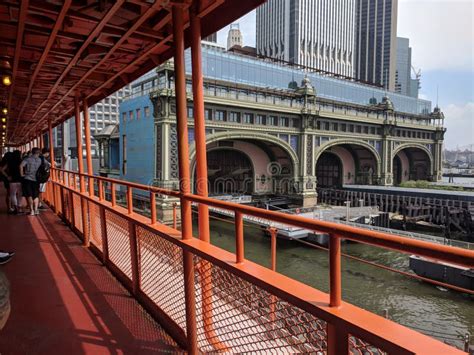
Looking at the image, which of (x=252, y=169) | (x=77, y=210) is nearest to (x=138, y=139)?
(x=252, y=169)

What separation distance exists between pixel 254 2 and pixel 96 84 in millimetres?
4974

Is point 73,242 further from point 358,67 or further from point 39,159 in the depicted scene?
point 358,67

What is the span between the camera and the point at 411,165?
58469 mm

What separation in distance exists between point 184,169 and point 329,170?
158 ft

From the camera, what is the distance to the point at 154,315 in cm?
370

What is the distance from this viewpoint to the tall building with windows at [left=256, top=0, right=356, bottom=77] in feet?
320

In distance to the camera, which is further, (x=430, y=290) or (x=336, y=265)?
(x=430, y=290)

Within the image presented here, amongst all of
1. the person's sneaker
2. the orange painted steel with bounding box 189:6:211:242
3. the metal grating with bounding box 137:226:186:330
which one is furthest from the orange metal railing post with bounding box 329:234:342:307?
the person's sneaker

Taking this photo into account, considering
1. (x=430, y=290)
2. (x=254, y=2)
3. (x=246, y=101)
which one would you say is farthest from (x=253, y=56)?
(x=254, y=2)

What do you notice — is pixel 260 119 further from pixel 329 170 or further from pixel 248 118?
pixel 329 170

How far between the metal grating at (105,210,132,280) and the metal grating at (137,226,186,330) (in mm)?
582

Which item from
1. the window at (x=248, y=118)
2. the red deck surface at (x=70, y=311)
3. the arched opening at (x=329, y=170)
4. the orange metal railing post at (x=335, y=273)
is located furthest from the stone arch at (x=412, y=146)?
the orange metal railing post at (x=335, y=273)

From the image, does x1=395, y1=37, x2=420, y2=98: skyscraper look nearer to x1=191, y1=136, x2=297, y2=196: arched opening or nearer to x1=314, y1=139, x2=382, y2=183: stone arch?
x1=314, y1=139, x2=382, y2=183: stone arch

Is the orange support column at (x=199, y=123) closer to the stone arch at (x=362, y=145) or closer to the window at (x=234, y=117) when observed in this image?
the window at (x=234, y=117)
